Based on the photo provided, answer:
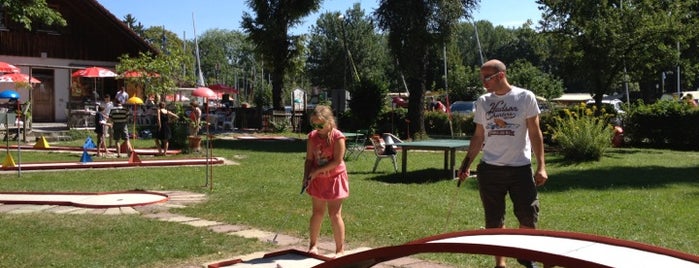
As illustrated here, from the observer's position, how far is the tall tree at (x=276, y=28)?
32.1m

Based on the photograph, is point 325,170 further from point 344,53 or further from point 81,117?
point 344,53

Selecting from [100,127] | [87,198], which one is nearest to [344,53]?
[100,127]

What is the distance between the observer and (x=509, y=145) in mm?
5238

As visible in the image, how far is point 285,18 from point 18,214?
24.8 meters

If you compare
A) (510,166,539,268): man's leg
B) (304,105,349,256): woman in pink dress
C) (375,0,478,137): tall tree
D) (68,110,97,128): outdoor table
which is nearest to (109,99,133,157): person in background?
(68,110,97,128): outdoor table

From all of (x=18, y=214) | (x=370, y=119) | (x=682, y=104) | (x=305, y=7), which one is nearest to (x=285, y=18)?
(x=305, y=7)

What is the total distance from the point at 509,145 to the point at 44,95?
28.0m

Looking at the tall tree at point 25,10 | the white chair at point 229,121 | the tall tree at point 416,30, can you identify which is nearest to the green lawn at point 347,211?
the tall tree at point 25,10

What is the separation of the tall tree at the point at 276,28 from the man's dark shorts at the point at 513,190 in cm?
2710

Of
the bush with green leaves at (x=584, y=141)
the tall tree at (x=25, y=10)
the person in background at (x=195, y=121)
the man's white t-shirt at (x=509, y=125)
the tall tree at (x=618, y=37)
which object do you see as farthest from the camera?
the tall tree at (x=618, y=37)

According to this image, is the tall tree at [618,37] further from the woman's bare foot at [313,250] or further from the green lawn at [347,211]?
the woman's bare foot at [313,250]

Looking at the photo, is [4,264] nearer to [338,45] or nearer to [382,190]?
[382,190]

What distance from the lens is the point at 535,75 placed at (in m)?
57.6

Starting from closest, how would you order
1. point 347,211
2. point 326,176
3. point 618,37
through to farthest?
1. point 326,176
2. point 347,211
3. point 618,37
